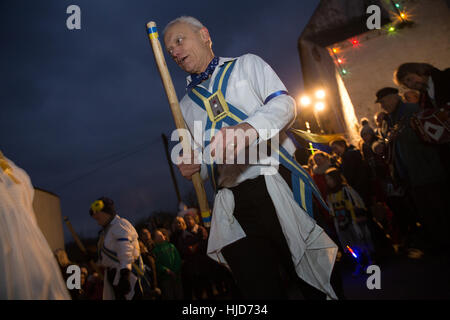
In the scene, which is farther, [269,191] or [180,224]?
[180,224]

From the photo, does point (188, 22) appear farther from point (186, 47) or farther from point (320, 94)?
point (320, 94)

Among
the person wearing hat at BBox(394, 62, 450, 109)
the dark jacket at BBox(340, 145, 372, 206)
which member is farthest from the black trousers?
the dark jacket at BBox(340, 145, 372, 206)

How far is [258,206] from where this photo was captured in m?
1.57

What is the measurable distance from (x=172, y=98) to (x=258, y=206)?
2.60 ft

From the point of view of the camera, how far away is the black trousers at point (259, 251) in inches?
59.2

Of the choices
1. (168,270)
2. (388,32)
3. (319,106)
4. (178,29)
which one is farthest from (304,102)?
(178,29)

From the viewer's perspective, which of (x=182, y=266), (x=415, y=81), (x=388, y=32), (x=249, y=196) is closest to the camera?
(x=249, y=196)

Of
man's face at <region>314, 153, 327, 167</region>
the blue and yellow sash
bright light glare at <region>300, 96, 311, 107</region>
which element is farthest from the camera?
bright light glare at <region>300, 96, 311, 107</region>

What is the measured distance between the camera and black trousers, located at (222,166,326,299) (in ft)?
4.94

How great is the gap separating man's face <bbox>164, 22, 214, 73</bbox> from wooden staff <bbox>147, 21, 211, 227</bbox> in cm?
22

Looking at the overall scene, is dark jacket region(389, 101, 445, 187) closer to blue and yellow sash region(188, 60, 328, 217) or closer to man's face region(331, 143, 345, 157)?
man's face region(331, 143, 345, 157)

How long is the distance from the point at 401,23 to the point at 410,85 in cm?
750

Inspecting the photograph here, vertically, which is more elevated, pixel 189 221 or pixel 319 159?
pixel 319 159
